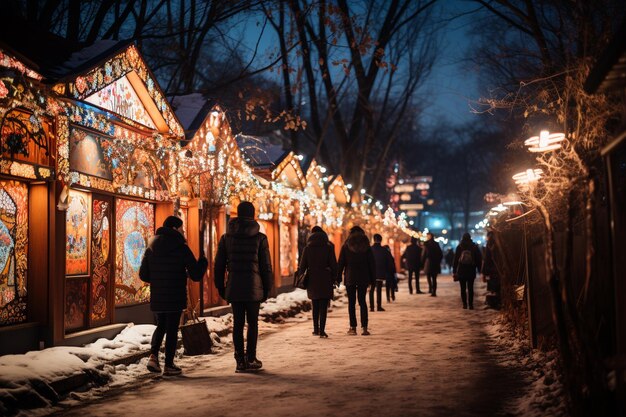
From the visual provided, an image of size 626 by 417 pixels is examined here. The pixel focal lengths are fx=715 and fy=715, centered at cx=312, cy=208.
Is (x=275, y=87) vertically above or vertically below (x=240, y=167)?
above

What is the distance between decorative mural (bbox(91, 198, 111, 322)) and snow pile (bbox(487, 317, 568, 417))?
Answer: 674cm

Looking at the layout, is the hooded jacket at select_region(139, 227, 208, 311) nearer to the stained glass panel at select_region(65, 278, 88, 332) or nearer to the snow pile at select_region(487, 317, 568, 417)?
the stained glass panel at select_region(65, 278, 88, 332)

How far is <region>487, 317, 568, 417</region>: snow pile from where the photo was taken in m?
6.66

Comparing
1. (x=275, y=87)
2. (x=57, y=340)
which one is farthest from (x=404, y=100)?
(x=57, y=340)

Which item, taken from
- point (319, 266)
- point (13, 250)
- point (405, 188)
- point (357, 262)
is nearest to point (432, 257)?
point (357, 262)

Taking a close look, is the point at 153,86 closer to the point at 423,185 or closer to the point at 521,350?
the point at 521,350

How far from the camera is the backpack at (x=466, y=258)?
18.2 metres

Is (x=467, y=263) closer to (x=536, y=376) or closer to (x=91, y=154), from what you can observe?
(x=536, y=376)

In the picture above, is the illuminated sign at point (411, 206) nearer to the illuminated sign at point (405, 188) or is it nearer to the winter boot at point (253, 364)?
the illuminated sign at point (405, 188)

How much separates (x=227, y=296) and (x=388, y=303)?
1285 centimetres

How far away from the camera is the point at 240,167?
18.3m

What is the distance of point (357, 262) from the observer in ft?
44.5

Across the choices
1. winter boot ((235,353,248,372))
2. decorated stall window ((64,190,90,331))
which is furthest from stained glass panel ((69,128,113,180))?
winter boot ((235,353,248,372))

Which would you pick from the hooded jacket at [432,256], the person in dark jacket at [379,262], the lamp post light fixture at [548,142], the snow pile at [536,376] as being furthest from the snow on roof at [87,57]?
the hooded jacket at [432,256]
